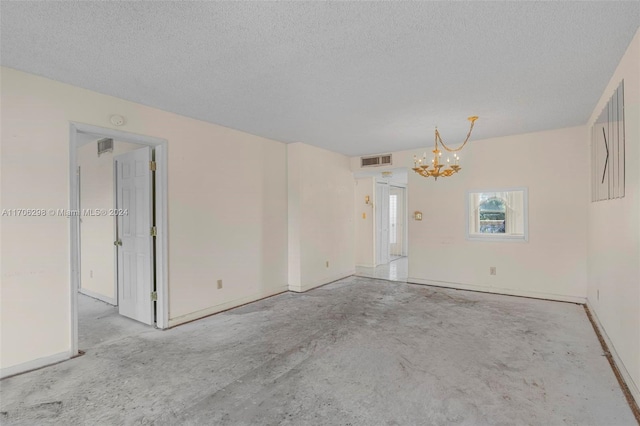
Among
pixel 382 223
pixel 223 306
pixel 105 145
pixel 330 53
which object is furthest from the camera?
pixel 382 223

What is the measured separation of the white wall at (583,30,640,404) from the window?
1.58 m

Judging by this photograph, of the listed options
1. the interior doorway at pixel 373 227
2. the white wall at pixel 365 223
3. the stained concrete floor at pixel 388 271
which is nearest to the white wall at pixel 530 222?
the stained concrete floor at pixel 388 271

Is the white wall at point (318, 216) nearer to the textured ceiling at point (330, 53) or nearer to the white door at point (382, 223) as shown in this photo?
the white door at point (382, 223)

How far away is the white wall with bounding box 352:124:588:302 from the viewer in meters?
4.49

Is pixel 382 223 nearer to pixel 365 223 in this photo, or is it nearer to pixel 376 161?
pixel 365 223

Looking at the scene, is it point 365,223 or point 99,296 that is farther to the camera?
point 365,223

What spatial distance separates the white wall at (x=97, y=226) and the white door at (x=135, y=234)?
0.41 meters

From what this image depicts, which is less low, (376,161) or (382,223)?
(376,161)

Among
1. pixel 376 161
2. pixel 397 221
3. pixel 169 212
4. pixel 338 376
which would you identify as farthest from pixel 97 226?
pixel 397 221

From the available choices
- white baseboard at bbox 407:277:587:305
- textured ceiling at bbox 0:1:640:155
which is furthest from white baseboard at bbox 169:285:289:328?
white baseboard at bbox 407:277:587:305

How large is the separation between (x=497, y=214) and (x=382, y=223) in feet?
10.4

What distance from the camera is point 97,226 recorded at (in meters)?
4.69

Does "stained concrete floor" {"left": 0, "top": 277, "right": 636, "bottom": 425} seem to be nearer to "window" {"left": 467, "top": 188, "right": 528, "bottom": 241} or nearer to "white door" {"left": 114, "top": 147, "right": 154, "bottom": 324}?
"white door" {"left": 114, "top": 147, "right": 154, "bottom": 324}

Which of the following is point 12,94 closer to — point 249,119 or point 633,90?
point 249,119
